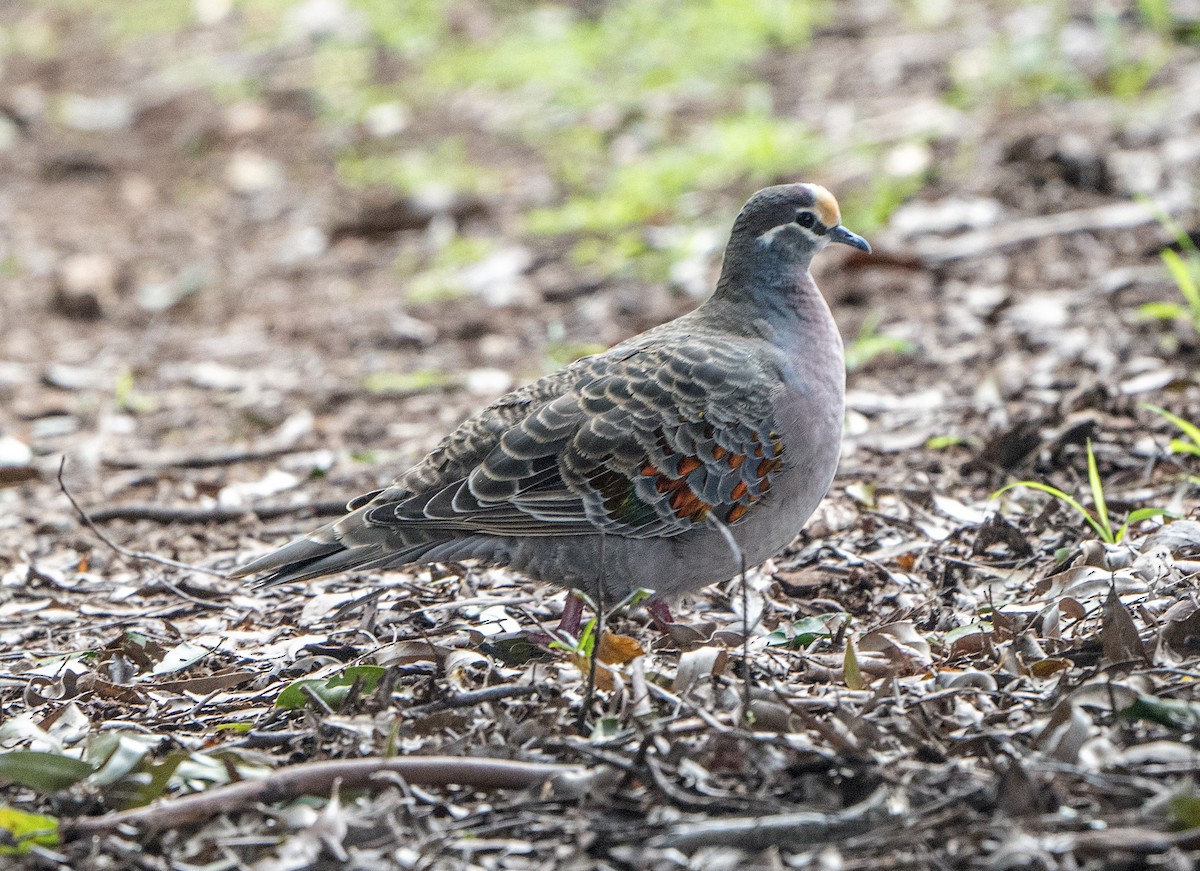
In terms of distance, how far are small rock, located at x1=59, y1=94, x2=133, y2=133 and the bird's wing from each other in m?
10.00

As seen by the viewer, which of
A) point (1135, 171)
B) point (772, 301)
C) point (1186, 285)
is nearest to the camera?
point (772, 301)

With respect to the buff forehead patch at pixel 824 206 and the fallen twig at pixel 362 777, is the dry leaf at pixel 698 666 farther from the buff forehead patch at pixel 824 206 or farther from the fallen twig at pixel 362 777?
the buff forehead patch at pixel 824 206

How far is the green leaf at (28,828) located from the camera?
2.80m

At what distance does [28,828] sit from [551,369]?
4.19 m

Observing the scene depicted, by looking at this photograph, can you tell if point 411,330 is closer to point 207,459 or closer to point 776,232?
point 207,459

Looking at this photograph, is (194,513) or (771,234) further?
(194,513)

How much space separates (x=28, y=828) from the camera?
110 inches

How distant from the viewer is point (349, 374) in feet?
23.9

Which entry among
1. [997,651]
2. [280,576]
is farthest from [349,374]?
[997,651]

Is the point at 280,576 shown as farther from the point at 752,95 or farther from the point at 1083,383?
the point at 752,95

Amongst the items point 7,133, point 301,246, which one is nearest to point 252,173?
point 301,246

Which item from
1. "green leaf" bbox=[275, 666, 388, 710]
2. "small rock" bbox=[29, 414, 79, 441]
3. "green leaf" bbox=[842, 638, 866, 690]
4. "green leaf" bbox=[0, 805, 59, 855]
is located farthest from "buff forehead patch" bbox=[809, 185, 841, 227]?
"small rock" bbox=[29, 414, 79, 441]

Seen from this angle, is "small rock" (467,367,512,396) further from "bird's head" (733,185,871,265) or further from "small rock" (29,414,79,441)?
"bird's head" (733,185,871,265)

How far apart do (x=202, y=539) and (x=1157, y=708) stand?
364 cm
